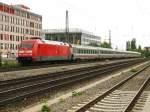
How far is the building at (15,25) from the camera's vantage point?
118 metres

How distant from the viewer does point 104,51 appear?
253 ft

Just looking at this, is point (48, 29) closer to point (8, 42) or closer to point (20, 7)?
point (20, 7)

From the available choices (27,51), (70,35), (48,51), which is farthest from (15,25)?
(27,51)

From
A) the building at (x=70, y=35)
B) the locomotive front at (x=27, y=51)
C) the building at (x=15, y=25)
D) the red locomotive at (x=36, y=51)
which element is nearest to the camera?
the locomotive front at (x=27, y=51)

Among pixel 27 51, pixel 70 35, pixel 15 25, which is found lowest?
pixel 27 51

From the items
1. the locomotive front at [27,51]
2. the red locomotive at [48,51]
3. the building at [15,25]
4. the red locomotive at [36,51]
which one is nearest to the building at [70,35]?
the building at [15,25]

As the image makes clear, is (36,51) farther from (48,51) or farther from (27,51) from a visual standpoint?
(48,51)

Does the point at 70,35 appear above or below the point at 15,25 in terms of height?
below

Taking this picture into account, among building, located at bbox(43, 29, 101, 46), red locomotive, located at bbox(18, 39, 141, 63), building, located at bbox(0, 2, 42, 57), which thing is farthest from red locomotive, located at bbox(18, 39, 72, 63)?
building, located at bbox(43, 29, 101, 46)

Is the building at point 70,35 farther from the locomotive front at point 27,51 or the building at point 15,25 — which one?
the locomotive front at point 27,51

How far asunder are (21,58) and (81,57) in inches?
858

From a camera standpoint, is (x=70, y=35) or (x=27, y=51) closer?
(x=27, y=51)

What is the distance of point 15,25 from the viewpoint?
127438 mm

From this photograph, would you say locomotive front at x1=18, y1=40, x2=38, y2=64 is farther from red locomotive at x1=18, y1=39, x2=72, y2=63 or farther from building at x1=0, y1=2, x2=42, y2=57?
building at x1=0, y1=2, x2=42, y2=57
